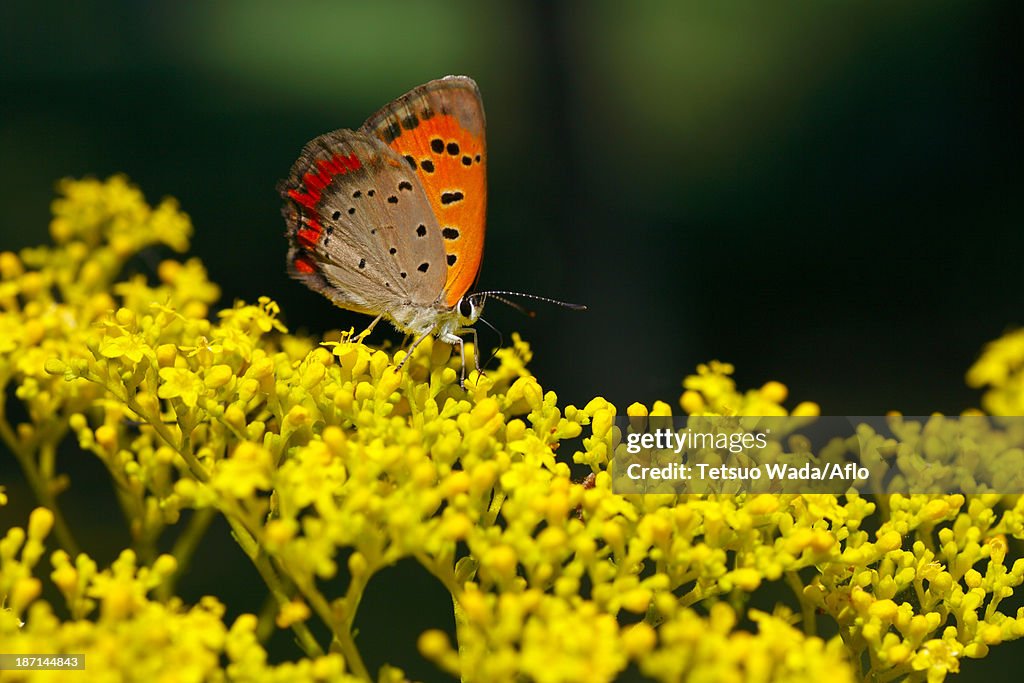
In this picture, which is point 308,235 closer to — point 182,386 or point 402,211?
point 402,211

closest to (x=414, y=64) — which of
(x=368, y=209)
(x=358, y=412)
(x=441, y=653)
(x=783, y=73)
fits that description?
(x=783, y=73)

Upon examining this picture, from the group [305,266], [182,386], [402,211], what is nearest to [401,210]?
[402,211]

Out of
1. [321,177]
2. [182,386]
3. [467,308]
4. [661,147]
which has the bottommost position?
[182,386]

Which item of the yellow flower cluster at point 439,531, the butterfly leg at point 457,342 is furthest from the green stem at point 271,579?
the butterfly leg at point 457,342

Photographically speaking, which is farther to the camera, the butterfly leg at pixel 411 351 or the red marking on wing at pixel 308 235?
the red marking on wing at pixel 308 235

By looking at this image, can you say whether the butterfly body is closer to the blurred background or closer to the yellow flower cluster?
the yellow flower cluster

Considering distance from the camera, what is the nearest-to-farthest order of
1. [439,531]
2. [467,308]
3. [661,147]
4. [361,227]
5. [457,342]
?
[439,531] < [457,342] < [361,227] < [467,308] < [661,147]

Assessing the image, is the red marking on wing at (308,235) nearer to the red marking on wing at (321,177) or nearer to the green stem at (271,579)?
the red marking on wing at (321,177)

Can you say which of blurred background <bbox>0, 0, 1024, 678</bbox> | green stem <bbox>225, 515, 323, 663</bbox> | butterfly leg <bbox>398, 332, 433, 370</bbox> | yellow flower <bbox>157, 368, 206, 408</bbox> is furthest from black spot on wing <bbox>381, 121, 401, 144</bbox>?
blurred background <bbox>0, 0, 1024, 678</bbox>
